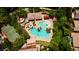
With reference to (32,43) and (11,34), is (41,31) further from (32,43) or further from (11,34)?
(11,34)

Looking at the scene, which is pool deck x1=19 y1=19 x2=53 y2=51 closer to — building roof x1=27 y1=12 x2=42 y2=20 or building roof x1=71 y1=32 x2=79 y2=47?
building roof x1=27 y1=12 x2=42 y2=20

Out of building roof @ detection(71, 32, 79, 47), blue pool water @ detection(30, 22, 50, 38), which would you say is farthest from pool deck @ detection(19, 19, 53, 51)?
building roof @ detection(71, 32, 79, 47)

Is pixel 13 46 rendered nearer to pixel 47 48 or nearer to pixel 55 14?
pixel 47 48

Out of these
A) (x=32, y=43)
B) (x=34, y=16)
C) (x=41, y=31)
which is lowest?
(x=32, y=43)

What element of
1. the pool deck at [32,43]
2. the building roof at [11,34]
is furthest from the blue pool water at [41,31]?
the building roof at [11,34]

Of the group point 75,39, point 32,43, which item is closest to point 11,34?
point 32,43
